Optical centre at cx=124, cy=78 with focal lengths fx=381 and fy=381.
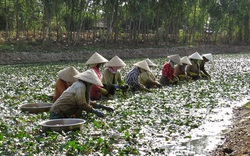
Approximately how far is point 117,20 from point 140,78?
3266cm

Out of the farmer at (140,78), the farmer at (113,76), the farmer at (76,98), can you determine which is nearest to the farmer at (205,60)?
the farmer at (140,78)

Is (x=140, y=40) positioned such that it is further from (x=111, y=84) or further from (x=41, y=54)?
(x=111, y=84)

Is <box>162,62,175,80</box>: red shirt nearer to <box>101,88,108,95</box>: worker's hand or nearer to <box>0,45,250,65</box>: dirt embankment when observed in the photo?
<box>101,88,108,95</box>: worker's hand

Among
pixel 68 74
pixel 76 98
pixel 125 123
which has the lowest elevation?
pixel 125 123

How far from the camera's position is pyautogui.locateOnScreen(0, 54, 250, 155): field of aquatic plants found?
6832 millimetres

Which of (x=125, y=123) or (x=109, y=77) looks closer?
(x=125, y=123)

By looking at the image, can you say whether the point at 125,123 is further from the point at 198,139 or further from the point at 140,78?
the point at 140,78

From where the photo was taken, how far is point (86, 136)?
301 inches

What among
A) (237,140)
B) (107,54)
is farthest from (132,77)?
(107,54)

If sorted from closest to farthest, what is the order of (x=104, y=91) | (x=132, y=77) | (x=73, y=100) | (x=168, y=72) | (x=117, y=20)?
(x=73, y=100) < (x=104, y=91) < (x=132, y=77) < (x=168, y=72) < (x=117, y=20)

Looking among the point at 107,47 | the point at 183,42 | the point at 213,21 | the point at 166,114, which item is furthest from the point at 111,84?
the point at 213,21

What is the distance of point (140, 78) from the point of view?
14.8 m

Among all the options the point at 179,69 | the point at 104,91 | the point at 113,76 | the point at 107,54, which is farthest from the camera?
the point at 107,54

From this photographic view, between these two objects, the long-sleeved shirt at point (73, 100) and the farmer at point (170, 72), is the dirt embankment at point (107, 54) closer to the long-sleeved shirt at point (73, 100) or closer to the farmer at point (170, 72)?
the farmer at point (170, 72)
